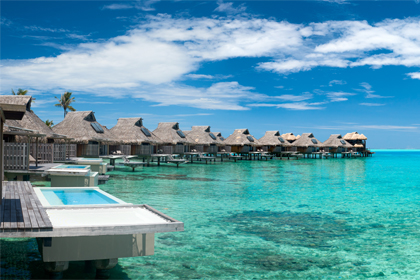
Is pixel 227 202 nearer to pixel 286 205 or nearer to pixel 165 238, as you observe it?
pixel 286 205

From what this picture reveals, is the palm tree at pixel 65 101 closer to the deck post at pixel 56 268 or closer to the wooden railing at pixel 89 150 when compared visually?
the wooden railing at pixel 89 150

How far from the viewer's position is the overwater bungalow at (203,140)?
169ft

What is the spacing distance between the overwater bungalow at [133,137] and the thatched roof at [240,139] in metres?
18.1

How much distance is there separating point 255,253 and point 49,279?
3829mm

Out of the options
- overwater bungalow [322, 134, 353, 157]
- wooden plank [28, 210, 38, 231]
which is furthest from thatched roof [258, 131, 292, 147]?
wooden plank [28, 210, 38, 231]

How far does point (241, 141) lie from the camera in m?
55.6

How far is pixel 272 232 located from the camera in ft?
29.5

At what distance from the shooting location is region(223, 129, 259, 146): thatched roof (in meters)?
55.7

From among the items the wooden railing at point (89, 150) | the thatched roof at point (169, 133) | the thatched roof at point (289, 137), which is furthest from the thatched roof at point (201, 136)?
the thatched roof at point (289, 137)

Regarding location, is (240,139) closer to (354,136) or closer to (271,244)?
(354,136)

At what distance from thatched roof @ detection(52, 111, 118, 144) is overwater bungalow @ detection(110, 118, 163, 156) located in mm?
3219

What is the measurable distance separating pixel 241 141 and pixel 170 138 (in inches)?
597

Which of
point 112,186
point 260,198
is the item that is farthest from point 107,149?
point 260,198

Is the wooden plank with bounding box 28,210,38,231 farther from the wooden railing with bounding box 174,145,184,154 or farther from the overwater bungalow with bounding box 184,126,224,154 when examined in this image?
the overwater bungalow with bounding box 184,126,224,154
